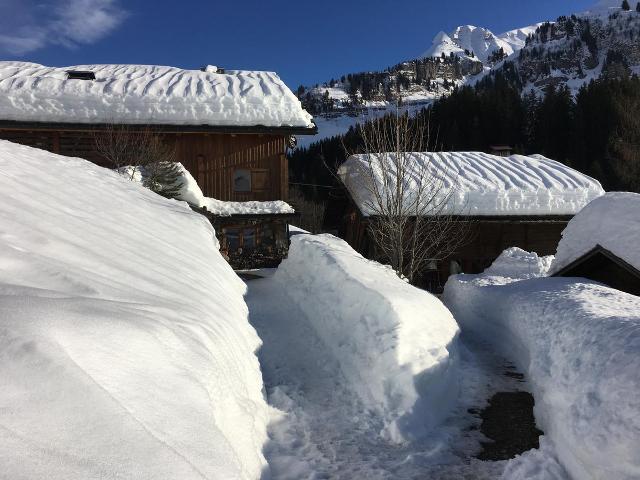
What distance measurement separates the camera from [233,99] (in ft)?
57.1

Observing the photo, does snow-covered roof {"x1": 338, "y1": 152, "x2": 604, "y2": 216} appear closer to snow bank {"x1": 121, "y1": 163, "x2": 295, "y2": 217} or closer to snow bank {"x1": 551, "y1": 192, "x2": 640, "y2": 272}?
snow bank {"x1": 121, "y1": 163, "x2": 295, "y2": 217}

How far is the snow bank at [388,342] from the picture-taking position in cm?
573

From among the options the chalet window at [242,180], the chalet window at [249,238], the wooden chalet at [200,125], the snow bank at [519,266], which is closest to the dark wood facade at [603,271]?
the snow bank at [519,266]

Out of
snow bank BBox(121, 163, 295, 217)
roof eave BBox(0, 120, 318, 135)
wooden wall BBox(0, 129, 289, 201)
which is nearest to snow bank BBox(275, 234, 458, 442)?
snow bank BBox(121, 163, 295, 217)

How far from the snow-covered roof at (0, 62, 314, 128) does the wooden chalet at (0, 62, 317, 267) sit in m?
0.04

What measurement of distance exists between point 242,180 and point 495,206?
10.2 meters

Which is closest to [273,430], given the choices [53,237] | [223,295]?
[223,295]

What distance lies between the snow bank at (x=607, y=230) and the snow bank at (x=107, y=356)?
7132mm

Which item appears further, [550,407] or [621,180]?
[621,180]

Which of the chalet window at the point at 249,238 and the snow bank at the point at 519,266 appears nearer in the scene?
the snow bank at the point at 519,266

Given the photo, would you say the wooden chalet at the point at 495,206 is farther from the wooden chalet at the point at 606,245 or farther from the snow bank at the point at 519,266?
the wooden chalet at the point at 606,245

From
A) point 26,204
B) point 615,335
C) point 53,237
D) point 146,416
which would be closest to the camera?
point 146,416

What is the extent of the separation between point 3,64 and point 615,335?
24854mm

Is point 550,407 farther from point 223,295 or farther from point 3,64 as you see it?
point 3,64
